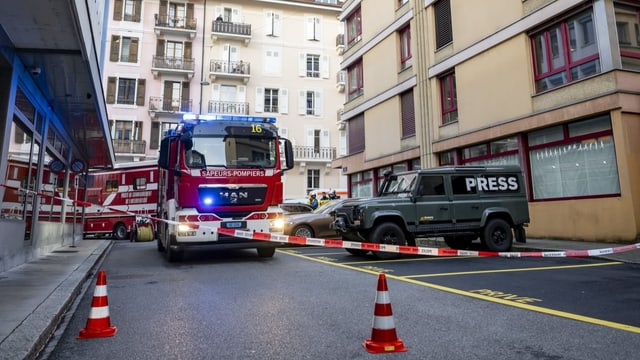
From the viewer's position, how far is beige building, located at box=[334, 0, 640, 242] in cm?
1184

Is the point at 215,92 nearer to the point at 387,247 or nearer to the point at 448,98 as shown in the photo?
the point at 448,98

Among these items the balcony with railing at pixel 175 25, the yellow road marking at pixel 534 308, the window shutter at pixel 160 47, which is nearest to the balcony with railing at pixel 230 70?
the balcony with railing at pixel 175 25

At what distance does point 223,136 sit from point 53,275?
167 inches

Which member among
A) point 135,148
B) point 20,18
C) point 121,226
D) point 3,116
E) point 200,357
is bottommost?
point 200,357

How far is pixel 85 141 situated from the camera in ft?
51.1

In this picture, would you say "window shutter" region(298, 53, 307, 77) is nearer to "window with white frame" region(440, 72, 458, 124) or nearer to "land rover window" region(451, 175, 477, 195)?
"window with white frame" region(440, 72, 458, 124)

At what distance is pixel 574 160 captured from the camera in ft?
42.8

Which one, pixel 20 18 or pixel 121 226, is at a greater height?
pixel 20 18

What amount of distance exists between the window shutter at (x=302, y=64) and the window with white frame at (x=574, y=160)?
994 inches

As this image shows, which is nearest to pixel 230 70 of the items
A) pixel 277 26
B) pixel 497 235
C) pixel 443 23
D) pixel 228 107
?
pixel 228 107

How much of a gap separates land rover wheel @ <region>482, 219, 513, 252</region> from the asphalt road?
2.08 m

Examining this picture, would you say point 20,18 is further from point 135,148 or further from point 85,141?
point 135,148

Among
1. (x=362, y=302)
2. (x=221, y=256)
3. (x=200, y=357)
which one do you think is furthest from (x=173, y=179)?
(x=200, y=357)

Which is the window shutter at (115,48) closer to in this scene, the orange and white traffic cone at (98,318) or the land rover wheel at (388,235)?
the land rover wheel at (388,235)
